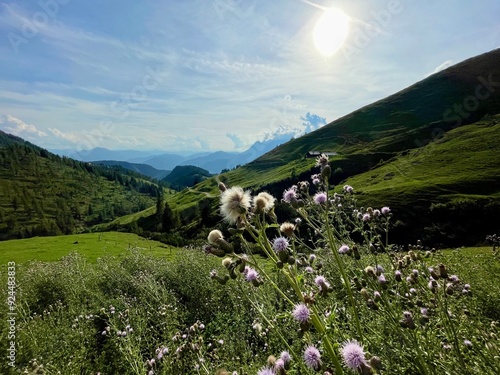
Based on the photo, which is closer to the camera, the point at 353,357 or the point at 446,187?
the point at 353,357

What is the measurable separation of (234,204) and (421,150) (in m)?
108

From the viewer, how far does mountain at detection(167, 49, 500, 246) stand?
58803 mm

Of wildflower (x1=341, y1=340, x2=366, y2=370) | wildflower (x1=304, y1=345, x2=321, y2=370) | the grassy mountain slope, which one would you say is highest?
wildflower (x1=341, y1=340, x2=366, y2=370)

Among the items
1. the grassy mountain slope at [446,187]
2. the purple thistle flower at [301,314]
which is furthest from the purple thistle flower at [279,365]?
the grassy mountain slope at [446,187]

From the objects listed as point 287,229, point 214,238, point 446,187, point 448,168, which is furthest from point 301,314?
point 448,168

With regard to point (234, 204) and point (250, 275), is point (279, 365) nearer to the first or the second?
point (250, 275)

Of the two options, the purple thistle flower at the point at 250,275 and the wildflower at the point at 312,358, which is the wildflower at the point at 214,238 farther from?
the wildflower at the point at 312,358

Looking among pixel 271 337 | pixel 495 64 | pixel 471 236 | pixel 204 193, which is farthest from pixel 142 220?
pixel 495 64

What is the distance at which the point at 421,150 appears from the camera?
95.1 meters

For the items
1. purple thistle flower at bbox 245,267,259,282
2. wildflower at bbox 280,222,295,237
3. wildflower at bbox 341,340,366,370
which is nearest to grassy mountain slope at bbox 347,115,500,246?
purple thistle flower at bbox 245,267,259,282

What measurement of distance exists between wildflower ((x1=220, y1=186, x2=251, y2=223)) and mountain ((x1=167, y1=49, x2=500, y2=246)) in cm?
6130

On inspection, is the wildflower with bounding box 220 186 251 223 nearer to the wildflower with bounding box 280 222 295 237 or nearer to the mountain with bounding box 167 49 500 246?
the wildflower with bounding box 280 222 295 237

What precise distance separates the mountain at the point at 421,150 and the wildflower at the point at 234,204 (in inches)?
2414

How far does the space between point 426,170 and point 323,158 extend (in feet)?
289
